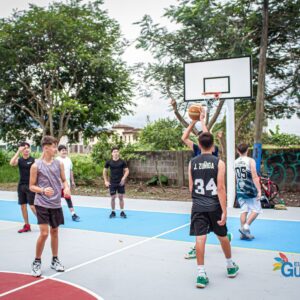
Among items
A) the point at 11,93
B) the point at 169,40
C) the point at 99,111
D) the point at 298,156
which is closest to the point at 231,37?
the point at 169,40

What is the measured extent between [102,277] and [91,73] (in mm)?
17061

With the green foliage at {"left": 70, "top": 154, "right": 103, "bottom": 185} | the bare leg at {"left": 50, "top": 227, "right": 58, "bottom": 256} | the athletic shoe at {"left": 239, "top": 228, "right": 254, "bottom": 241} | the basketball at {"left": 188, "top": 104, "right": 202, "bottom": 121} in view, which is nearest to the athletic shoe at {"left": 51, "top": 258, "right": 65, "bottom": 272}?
the bare leg at {"left": 50, "top": 227, "right": 58, "bottom": 256}

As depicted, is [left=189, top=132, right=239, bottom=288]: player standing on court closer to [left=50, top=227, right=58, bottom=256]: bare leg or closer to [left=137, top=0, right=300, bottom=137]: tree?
[left=50, top=227, right=58, bottom=256]: bare leg

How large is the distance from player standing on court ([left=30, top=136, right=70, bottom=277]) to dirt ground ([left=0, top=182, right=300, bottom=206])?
8.52 meters

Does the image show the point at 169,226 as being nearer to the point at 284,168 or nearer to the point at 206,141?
the point at 206,141

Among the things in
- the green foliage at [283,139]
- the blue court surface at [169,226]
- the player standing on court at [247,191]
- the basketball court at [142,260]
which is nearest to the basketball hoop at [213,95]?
the basketball court at [142,260]

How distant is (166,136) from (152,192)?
126 inches

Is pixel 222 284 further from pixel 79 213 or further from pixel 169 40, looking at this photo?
pixel 169 40

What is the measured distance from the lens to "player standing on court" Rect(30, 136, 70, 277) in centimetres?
557

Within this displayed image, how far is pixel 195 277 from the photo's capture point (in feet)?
17.6

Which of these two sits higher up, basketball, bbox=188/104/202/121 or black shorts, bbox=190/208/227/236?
basketball, bbox=188/104/202/121

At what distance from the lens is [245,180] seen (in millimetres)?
7500

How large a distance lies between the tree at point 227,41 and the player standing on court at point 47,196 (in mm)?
8738

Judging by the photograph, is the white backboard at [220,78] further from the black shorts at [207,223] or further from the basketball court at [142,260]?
the black shorts at [207,223]
